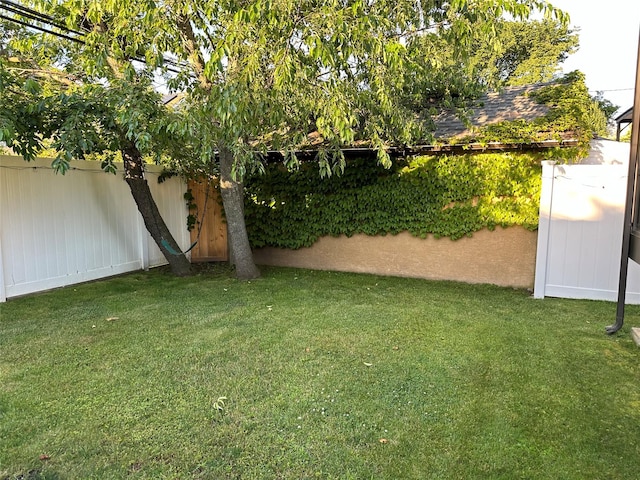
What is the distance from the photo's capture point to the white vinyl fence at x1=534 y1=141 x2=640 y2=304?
203 inches

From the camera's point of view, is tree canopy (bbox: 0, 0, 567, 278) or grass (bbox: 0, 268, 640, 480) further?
tree canopy (bbox: 0, 0, 567, 278)

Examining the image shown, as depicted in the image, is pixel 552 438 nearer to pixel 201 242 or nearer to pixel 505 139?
pixel 505 139

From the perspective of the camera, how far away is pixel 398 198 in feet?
23.2

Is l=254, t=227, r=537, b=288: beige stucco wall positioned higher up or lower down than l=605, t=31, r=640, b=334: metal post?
lower down

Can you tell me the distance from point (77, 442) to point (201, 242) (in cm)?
641

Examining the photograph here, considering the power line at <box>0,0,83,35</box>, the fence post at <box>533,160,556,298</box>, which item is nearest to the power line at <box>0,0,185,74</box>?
the power line at <box>0,0,83,35</box>

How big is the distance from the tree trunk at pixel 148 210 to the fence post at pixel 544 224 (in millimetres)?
5396

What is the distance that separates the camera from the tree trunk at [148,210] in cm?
646

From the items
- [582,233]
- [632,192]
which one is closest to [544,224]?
[582,233]

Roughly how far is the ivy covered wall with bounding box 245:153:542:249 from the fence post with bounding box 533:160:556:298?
2.08 feet

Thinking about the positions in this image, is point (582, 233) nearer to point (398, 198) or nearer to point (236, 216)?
point (398, 198)

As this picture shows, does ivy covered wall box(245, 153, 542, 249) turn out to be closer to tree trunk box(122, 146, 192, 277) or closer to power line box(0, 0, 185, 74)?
tree trunk box(122, 146, 192, 277)

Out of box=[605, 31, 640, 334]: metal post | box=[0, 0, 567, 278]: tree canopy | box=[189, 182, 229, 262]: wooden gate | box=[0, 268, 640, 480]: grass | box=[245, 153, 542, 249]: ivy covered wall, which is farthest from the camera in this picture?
box=[189, 182, 229, 262]: wooden gate

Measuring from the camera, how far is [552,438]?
7.78 feet
